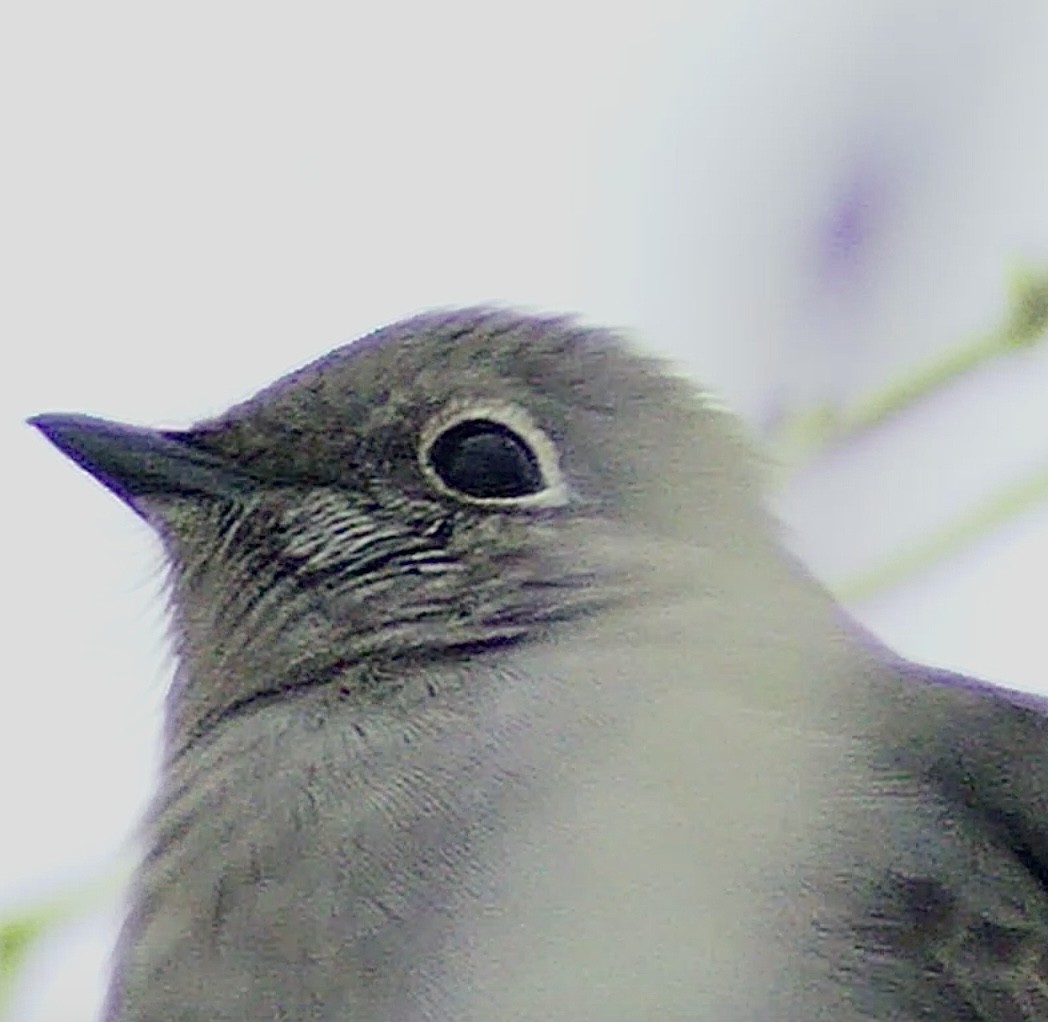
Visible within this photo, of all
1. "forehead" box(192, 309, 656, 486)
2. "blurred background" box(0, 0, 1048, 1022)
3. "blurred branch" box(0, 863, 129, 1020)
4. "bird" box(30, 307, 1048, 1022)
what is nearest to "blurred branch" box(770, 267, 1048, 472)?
"blurred background" box(0, 0, 1048, 1022)

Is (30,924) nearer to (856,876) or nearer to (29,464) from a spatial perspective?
(29,464)

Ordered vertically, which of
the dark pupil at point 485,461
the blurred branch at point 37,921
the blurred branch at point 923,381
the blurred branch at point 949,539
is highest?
the dark pupil at point 485,461

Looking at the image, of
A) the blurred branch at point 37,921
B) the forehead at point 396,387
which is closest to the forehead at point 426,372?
the forehead at point 396,387

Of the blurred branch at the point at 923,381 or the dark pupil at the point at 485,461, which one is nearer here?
the blurred branch at the point at 923,381

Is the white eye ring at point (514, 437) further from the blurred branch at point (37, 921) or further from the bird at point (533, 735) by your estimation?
the blurred branch at point (37, 921)

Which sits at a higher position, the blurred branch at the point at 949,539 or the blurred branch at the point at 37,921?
the blurred branch at the point at 37,921

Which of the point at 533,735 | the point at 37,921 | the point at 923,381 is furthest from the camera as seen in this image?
the point at 37,921

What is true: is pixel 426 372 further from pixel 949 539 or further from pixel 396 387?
pixel 949 539

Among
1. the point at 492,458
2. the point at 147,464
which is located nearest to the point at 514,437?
the point at 492,458

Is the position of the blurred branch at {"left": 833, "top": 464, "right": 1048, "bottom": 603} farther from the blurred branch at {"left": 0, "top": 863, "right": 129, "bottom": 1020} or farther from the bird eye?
the blurred branch at {"left": 0, "top": 863, "right": 129, "bottom": 1020}
